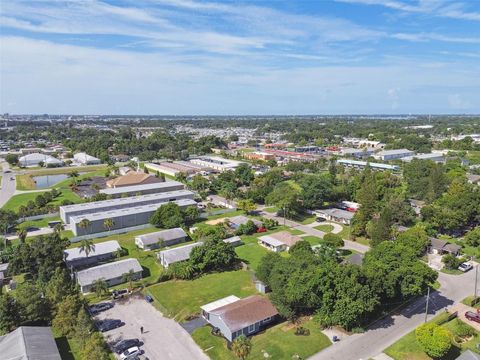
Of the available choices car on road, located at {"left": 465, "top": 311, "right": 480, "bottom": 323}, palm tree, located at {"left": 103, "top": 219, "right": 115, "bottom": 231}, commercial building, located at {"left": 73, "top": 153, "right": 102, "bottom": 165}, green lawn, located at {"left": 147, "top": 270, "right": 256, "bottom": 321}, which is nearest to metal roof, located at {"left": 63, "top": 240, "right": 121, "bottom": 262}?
palm tree, located at {"left": 103, "top": 219, "right": 115, "bottom": 231}

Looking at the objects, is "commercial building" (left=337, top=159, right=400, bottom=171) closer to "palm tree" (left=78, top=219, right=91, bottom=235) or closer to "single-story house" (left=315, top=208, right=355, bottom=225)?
"single-story house" (left=315, top=208, right=355, bottom=225)

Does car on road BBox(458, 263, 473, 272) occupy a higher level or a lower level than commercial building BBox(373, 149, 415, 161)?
lower

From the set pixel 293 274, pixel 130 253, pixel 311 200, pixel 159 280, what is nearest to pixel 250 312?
pixel 293 274

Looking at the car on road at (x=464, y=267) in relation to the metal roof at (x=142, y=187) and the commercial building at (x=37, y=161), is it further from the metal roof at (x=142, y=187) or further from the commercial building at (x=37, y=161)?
the commercial building at (x=37, y=161)

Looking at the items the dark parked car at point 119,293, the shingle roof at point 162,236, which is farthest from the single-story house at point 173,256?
the dark parked car at point 119,293

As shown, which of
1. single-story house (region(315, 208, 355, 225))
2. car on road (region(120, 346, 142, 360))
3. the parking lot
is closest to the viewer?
car on road (region(120, 346, 142, 360))

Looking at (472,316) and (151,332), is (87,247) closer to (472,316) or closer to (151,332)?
(151,332)
